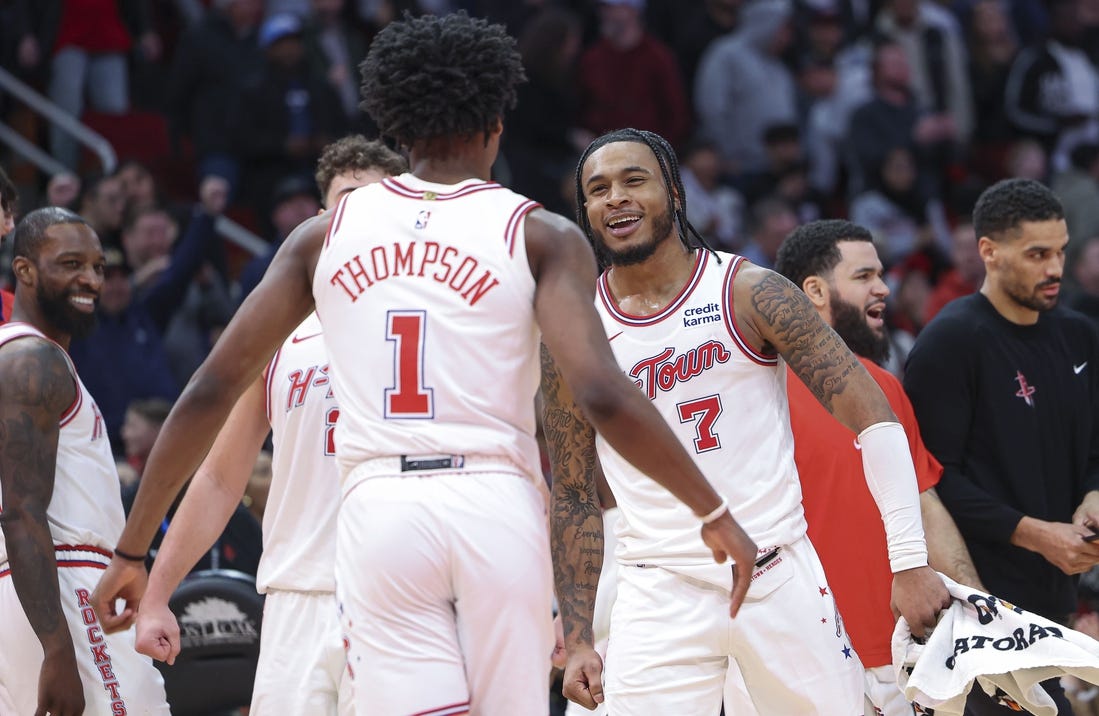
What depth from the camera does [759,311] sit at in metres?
5.05

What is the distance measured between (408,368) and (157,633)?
1.40m

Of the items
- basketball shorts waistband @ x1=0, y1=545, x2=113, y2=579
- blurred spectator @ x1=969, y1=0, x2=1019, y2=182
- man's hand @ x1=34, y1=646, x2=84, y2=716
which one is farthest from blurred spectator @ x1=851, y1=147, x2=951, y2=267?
man's hand @ x1=34, y1=646, x2=84, y2=716

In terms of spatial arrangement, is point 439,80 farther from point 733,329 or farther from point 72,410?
point 72,410

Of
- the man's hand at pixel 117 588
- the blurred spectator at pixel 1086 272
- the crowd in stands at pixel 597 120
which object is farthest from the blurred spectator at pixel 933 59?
the man's hand at pixel 117 588

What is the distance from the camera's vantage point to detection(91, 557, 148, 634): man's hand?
416cm

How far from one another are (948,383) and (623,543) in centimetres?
174

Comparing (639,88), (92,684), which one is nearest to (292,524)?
(92,684)

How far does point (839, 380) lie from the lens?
4965mm

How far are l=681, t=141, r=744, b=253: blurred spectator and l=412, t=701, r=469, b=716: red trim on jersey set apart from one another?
930cm

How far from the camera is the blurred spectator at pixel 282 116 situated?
11.8m

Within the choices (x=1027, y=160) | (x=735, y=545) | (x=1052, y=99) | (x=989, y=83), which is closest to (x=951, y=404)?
(x=735, y=545)

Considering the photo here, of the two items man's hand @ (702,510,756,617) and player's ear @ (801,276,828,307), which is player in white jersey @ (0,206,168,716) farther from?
player's ear @ (801,276,828,307)

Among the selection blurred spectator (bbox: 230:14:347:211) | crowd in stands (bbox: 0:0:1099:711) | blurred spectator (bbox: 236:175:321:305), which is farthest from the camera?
blurred spectator (bbox: 230:14:347:211)

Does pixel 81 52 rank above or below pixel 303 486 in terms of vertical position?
above
